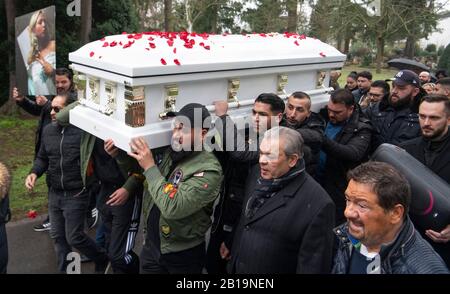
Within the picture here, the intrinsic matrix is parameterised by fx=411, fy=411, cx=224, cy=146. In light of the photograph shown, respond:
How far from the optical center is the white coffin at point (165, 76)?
103 inches

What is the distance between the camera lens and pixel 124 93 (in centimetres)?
261

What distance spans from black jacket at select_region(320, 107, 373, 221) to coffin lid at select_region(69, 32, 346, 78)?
747mm

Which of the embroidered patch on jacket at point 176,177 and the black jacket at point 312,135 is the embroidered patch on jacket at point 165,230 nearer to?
the embroidered patch on jacket at point 176,177

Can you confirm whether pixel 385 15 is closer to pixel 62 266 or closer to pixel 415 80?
pixel 415 80

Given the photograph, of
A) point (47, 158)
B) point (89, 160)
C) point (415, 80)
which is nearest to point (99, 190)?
point (89, 160)

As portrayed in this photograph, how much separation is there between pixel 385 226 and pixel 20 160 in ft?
21.8

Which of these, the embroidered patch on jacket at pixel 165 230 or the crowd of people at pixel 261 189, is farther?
the embroidered patch on jacket at pixel 165 230

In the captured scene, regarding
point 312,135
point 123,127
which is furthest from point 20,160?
point 312,135

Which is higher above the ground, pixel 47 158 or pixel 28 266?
pixel 47 158

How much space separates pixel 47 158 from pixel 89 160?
65cm

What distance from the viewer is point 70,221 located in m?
3.47

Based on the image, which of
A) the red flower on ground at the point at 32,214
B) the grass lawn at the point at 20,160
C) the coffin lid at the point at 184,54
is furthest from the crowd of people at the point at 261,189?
the grass lawn at the point at 20,160

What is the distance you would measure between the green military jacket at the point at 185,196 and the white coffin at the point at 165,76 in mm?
275

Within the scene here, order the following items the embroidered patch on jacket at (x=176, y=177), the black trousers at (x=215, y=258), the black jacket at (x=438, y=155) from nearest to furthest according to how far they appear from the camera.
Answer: the embroidered patch on jacket at (x=176, y=177), the black jacket at (x=438, y=155), the black trousers at (x=215, y=258)
